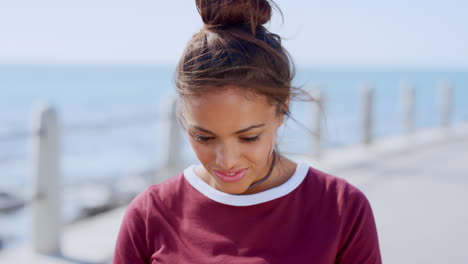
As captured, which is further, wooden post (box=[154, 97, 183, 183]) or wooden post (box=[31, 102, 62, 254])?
wooden post (box=[154, 97, 183, 183])

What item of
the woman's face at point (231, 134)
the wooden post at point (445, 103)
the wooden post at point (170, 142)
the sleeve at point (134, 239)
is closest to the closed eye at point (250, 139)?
the woman's face at point (231, 134)

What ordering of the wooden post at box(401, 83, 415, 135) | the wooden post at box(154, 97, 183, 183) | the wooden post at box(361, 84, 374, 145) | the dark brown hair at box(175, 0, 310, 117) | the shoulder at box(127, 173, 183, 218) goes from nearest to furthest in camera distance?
1. the dark brown hair at box(175, 0, 310, 117)
2. the shoulder at box(127, 173, 183, 218)
3. the wooden post at box(154, 97, 183, 183)
4. the wooden post at box(361, 84, 374, 145)
5. the wooden post at box(401, 83, 415, 135)

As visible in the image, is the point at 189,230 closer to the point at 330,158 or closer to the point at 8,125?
the point at 330,158

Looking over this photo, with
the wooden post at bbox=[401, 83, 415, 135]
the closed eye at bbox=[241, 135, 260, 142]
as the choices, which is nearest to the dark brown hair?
the closed eye at bbox=[241, 135, 260, 142]

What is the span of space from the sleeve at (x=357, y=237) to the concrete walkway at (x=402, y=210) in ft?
7.60

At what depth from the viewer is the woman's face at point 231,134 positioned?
142 centimetres

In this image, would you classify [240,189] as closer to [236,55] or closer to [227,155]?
[227,155]

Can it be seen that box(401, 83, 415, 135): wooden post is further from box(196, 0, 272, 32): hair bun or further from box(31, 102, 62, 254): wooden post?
box(196, 0, 272, 32): hair bun

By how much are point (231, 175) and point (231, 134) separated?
15cm

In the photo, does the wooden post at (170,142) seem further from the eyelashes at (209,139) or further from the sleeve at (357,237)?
the sleeve at (357,237)

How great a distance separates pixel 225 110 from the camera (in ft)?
4.64

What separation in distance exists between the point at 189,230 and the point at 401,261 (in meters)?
2.53

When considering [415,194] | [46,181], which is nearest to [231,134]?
[46,181]

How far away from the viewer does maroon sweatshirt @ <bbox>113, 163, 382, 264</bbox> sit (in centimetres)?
148
